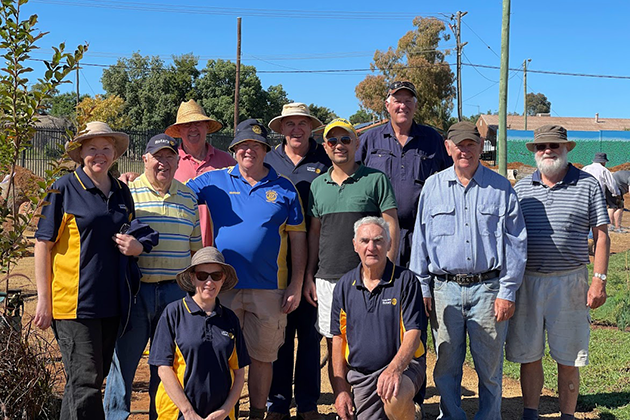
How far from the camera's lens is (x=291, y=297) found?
4.69 metres

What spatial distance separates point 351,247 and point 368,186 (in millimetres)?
468

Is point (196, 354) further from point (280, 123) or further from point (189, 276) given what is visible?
point (280, 123)

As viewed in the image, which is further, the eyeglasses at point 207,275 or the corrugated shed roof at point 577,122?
the corrugated shed roof at point 577,122

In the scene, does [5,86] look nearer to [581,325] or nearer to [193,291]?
[193,291]

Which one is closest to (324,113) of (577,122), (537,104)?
(577,122)

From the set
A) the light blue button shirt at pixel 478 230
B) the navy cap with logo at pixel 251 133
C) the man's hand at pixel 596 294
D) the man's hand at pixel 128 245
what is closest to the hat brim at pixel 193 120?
the navy cap with logo at pixel 251 133

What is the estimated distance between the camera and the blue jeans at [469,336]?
14.3 ft

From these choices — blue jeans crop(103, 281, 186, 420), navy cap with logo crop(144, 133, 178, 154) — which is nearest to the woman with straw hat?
blue jeans crop(103, 281, 186, 420)

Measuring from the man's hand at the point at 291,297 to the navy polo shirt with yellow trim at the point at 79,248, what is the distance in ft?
4.38

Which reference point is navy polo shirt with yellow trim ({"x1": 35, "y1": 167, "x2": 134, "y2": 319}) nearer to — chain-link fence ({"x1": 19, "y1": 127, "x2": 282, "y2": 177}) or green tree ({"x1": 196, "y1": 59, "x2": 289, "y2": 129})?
chain-link fence ({"x1": 19, "y1": 127, "x2": 282, "y2": 177})

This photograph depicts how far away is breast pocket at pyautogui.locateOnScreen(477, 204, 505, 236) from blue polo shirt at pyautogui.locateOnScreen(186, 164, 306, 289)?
1.31 m

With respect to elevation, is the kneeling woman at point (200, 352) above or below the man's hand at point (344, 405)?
above

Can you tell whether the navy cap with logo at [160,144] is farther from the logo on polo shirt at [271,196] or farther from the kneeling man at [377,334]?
the kneeling man at [377,334]

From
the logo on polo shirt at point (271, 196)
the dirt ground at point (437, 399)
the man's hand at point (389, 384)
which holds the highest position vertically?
the logo on polo shirt at point (271, 196)
